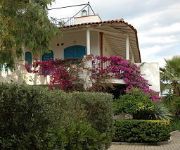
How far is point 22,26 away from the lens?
524 inches

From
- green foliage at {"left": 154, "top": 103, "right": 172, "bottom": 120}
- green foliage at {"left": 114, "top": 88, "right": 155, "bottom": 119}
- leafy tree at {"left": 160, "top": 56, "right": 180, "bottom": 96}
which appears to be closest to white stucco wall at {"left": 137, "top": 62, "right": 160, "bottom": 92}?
green foliage at {"left": 154, "top": 103, "right": 172, "bottom": 120}

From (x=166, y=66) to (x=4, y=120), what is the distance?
28.3 meters

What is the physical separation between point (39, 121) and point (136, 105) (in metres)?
13.9

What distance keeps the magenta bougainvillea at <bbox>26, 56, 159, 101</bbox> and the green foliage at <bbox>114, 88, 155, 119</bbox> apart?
1.30 metres

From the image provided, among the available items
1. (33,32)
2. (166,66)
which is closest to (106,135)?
→ (33,32)

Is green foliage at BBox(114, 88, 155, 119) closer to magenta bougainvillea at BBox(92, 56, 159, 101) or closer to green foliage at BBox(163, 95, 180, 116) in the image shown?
magenta bougainvillea at BBox(92, 56, 159, 101)

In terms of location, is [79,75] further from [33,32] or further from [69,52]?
[33,32]

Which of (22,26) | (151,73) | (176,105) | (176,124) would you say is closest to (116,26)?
(151,73)

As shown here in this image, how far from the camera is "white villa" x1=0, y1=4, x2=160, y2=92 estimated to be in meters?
24.3

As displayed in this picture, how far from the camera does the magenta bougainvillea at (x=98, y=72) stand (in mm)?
23219

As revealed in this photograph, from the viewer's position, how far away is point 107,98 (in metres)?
14.8

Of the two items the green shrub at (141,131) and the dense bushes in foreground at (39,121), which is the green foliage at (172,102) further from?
the dense bushes in foreground at (39,121)

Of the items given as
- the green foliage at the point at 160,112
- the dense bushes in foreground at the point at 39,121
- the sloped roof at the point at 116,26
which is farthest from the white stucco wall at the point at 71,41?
the dense bushes in foreground at the point at 39,121

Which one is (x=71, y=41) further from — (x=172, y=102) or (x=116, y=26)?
(x=172, y=102)
